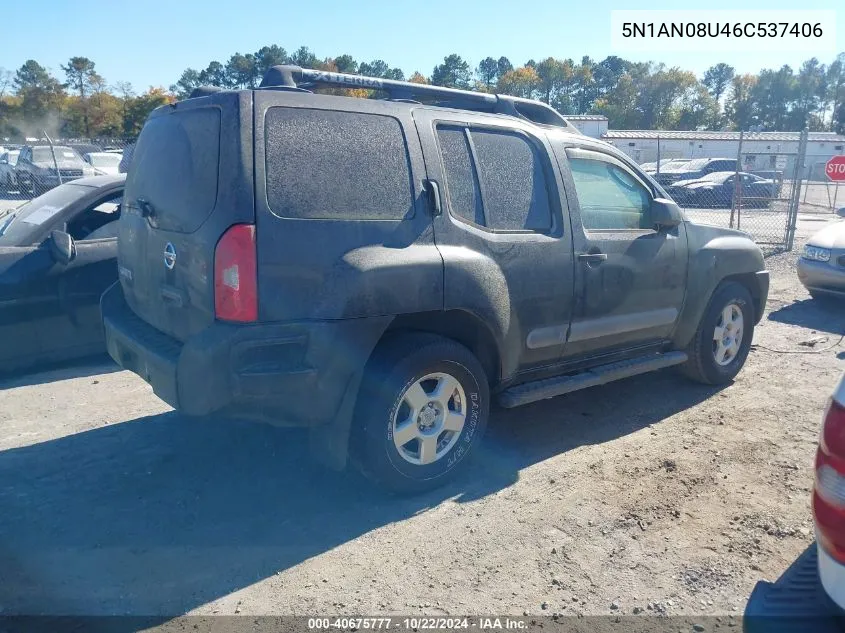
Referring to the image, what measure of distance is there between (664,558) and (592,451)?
1233 millimetres

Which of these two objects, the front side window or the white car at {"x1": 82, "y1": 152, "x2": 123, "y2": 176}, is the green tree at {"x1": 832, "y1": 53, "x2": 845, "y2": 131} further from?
the front side window

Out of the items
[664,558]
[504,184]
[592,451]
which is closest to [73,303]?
[504,184]

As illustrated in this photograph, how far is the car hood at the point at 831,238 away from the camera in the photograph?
845cm

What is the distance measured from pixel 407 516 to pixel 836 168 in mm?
13122

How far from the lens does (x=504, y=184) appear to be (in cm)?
414

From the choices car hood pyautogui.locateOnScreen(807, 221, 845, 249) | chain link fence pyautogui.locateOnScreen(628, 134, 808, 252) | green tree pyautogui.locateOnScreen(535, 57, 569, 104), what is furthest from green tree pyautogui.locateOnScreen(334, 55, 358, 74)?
car hood pyautogui.locateOnScreen(807, 221, 845, 249)

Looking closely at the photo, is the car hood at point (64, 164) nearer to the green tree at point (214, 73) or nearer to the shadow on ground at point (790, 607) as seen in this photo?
the shadow on ground at point (790, 607)

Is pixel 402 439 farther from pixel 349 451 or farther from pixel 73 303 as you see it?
pixel 73 303

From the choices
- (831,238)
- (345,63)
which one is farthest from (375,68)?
(831,238)

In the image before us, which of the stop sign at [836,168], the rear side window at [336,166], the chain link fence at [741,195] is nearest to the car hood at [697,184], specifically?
the chain link fence at [741,195]

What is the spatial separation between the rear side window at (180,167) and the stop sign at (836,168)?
A: 42.8ft

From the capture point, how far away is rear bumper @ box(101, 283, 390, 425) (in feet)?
10.3

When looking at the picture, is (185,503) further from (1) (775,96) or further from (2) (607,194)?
(1) (775,96)

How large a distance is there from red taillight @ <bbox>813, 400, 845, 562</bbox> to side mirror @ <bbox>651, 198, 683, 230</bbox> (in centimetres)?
267
